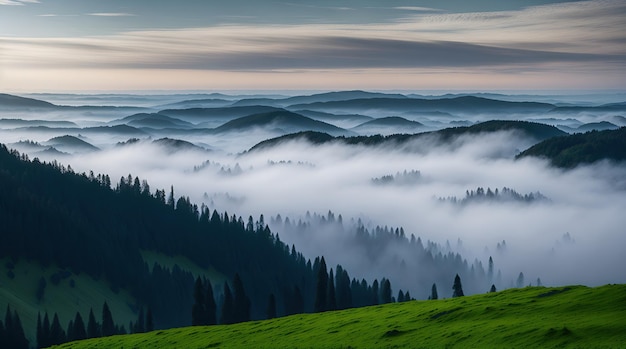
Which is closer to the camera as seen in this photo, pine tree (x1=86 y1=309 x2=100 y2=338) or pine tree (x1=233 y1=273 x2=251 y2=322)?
pine tree (x1=86 y1=309 x2=100 y2=338)

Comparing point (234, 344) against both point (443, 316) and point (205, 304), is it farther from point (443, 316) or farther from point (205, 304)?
point (205, 304)

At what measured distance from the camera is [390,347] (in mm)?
98312

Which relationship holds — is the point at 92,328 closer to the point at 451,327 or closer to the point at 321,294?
the point at 321,294

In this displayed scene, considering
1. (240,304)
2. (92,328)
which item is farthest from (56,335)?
(240,304)

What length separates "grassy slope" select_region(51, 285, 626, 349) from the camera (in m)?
87.7

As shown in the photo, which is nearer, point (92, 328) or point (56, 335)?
point (56, 335)

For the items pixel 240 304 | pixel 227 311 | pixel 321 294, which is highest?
pixel 321 294

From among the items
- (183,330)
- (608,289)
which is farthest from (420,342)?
(183,330)

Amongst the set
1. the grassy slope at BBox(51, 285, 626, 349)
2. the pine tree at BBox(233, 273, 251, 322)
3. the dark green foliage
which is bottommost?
the dark green foliage

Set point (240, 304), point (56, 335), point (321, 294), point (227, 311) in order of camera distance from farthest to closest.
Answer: point (240, 304) → point (227, 311) → point (321, 294) → point (56, 335)

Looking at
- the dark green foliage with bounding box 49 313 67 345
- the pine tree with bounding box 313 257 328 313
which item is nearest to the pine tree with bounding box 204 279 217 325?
the pine tree with bounding box 313 257 328 313

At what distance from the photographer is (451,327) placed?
104 meters

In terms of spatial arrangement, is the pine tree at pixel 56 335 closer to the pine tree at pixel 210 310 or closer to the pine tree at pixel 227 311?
the pine tree at pixel 210 310

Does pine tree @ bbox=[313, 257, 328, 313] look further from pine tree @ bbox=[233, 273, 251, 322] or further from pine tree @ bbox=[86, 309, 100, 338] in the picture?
pine tree @ bbox=[86, 309, 100, 338]
